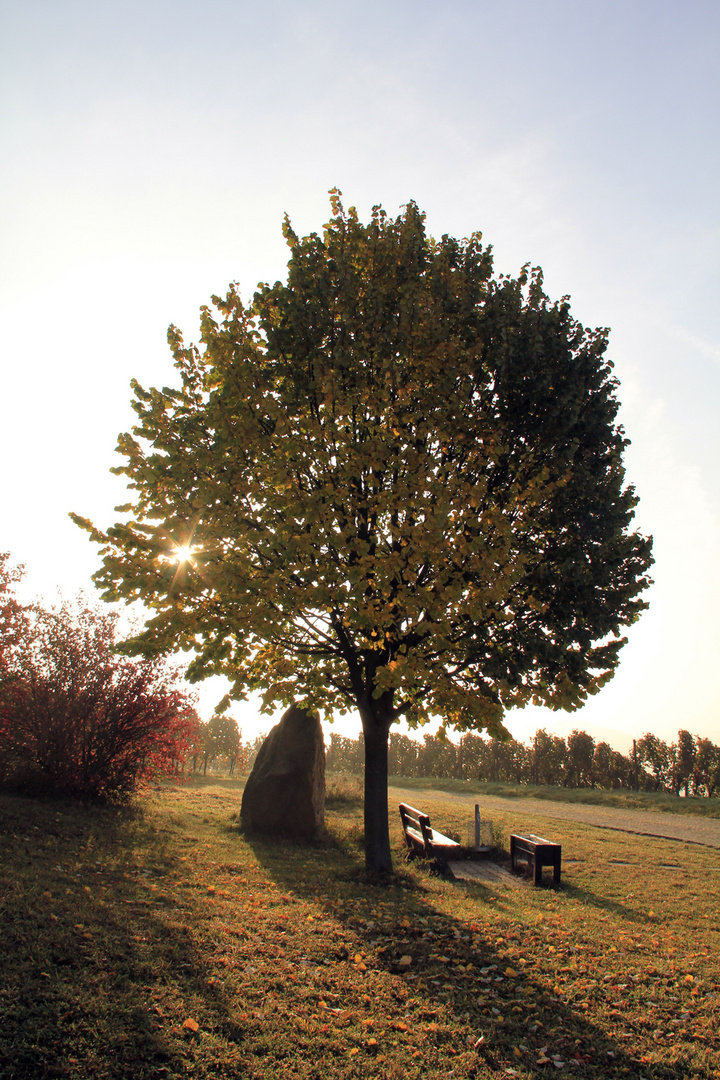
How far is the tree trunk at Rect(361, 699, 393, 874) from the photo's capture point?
32.0 feet

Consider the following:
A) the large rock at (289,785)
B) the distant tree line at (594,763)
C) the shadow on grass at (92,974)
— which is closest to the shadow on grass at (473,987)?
the shadow on grass at (92,974)

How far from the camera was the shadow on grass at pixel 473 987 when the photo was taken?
4.13 metres

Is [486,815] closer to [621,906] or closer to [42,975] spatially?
[621,906]

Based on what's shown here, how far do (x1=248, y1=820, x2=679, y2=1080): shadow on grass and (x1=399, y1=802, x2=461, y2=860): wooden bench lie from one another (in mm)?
2331

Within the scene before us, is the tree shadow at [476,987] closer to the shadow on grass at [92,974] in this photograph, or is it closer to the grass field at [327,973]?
the grass field at [327,973]

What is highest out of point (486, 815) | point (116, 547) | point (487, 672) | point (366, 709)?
point (116, 547)

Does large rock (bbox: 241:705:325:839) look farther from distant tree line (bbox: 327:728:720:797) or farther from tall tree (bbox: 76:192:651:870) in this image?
distant tree line (bbox: 327:728:720:797)

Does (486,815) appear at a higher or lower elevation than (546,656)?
lower

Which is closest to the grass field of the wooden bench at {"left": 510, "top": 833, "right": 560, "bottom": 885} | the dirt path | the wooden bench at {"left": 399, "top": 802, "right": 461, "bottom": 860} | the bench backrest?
the wooden bench at {"left": 510, "top": 833, "right": 560, "bottom": 885}

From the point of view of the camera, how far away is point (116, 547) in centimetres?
854

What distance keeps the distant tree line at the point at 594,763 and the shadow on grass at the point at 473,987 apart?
40.1 meters

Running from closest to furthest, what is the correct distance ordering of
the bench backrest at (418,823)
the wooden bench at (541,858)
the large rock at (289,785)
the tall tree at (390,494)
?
the tall tree at (390,494) < the wooden bench at (541,858) < the bench backrest at (418,823) < the large rock at (289,785)

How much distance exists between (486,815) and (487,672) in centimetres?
1349

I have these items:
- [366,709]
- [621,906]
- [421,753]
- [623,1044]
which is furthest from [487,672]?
[421,753]
